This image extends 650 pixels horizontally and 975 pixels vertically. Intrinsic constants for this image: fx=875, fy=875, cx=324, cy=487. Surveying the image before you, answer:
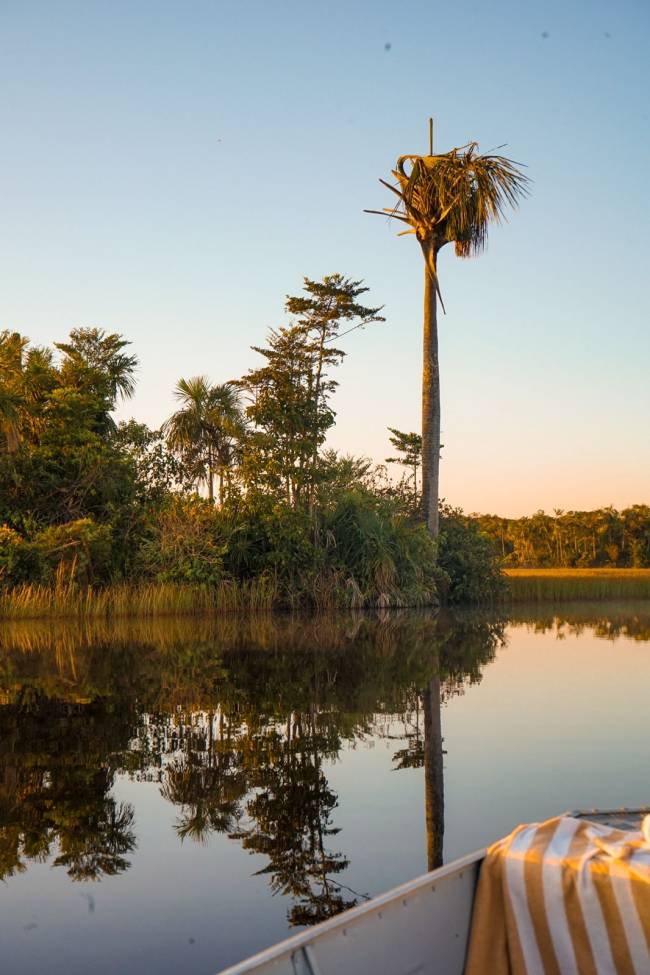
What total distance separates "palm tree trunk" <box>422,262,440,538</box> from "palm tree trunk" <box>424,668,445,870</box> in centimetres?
1619

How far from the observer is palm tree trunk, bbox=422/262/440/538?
79.2ft

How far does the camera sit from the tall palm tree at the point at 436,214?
24.0 metres

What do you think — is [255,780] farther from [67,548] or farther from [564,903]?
[67,548]

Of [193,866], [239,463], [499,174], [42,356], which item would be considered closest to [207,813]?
[193,866]

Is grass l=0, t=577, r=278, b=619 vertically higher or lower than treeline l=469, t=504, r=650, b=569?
lower

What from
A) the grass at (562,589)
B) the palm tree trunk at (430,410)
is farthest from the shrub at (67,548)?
the grass at (562,589)

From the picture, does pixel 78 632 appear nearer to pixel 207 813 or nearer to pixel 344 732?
pixel 344 732

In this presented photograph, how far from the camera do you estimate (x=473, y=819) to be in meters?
4.27

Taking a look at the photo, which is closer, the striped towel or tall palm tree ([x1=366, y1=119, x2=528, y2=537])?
the striped towel

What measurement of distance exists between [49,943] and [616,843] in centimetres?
197

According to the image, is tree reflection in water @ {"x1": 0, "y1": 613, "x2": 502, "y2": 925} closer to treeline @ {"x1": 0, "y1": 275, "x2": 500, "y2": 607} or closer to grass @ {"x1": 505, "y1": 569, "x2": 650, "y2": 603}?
treeline @ {"x1": 0, "y1": 275, "x2": 500, "y2": 607}

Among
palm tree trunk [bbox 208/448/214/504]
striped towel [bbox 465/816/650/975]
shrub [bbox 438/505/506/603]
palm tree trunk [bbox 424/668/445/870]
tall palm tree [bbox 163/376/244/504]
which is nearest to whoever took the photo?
striped towel [bbox 465/816/650/975]

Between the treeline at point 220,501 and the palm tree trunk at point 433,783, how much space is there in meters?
13.1

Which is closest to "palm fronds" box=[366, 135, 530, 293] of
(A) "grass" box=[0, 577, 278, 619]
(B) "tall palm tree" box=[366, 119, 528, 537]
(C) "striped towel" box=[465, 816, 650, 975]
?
(B) "tall palm tree" box=[366, 119, 528, 537]
